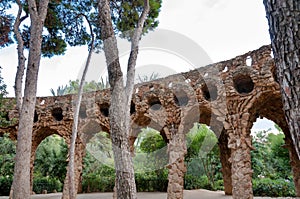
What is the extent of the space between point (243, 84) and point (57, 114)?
25.8ft

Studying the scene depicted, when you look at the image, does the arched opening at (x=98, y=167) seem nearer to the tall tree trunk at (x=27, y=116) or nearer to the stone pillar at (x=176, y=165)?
the stone pillar at (x=176, y=165)

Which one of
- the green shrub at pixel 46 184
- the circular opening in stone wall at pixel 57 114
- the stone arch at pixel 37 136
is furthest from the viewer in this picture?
the green shrub at pixel 46 184

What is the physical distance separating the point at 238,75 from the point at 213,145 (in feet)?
28.3

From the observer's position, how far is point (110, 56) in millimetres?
4637

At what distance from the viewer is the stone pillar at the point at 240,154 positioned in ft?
24.9

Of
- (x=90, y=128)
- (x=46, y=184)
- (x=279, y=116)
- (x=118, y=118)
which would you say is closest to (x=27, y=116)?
(x=118, y=118)

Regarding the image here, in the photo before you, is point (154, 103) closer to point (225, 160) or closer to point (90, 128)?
point (90, 128)

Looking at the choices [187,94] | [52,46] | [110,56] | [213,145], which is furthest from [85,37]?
[213,145]

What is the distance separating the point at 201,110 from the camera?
31.2 ft

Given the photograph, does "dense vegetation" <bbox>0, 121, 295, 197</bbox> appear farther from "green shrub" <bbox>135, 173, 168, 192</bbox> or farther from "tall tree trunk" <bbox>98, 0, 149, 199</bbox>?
"tall tree trunk" <bbox>98, 0, 149, 199</bbox>

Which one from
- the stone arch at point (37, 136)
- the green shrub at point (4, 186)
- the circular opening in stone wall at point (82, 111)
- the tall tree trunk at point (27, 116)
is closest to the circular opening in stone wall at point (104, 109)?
the circular opening in stone wall at point (82, 111)

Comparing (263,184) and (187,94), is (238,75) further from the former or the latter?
(263,184)

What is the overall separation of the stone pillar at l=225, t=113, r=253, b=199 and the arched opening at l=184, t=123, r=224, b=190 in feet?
20.7

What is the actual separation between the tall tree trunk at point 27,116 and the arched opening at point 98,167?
7.71m
